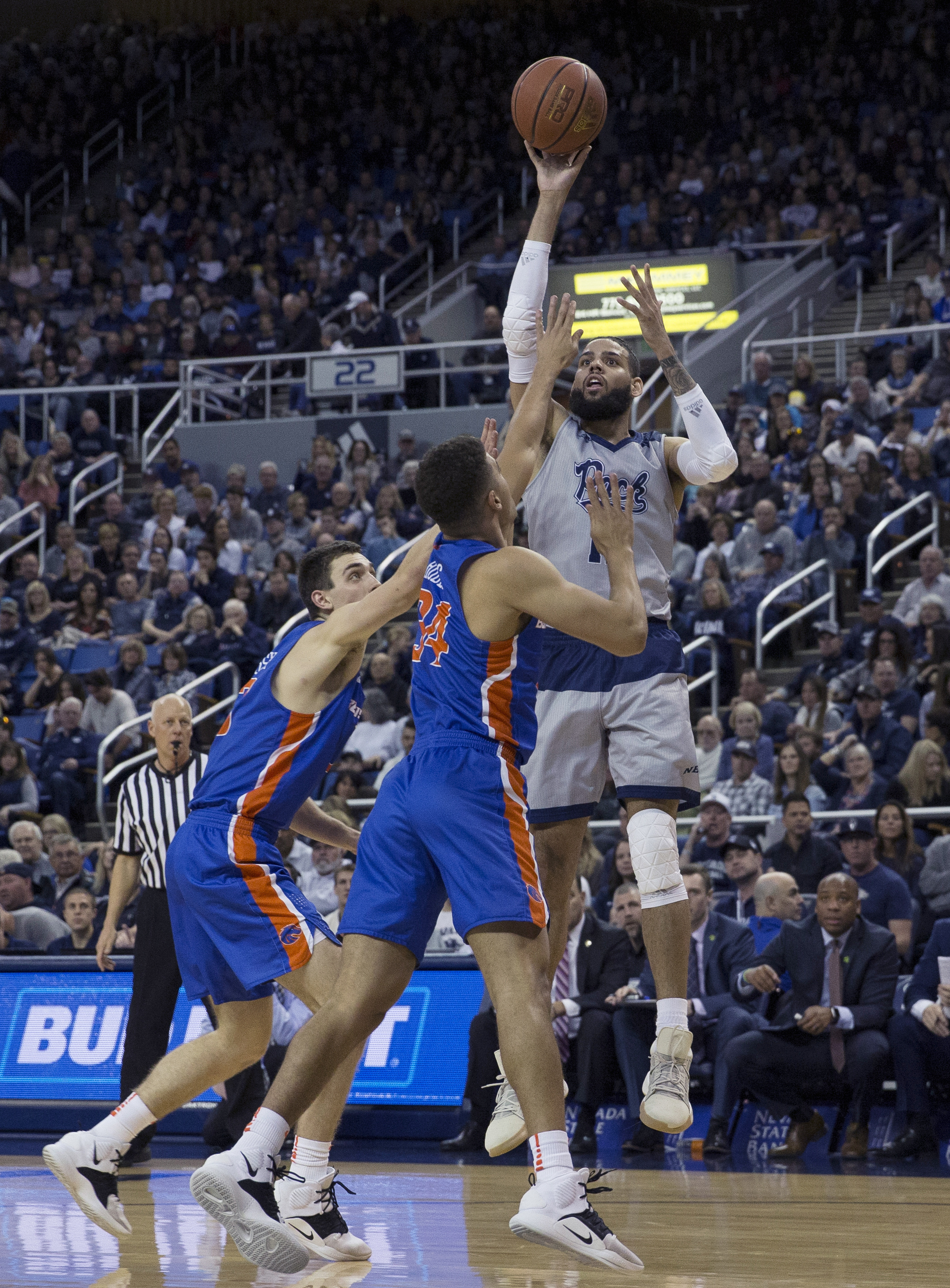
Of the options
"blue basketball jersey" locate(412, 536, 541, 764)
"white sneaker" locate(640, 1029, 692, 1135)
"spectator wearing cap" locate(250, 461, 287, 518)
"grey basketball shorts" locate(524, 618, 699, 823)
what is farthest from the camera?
"spectator wearing cap" locate(250, 461, 287, 518)

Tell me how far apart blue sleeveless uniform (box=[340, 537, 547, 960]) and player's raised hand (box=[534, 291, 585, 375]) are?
75 centimetres

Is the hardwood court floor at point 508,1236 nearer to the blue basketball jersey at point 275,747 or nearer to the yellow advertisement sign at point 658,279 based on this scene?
the blue basketball jersey at point 275,747

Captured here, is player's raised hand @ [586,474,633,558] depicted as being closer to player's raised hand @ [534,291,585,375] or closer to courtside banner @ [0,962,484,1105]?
player's raised hand @ [534,291,585,375]

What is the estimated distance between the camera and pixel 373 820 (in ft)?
15.2

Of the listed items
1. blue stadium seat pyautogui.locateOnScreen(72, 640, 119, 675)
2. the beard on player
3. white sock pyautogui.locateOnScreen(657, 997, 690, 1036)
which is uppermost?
the beard on player

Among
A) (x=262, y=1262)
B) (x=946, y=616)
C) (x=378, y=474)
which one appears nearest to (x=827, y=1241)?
(x=262, y=1262)

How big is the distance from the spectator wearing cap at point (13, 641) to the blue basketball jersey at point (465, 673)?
38.4ft

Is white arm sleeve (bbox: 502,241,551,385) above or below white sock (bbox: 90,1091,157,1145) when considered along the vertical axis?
above

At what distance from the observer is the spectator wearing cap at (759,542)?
13.9 meters

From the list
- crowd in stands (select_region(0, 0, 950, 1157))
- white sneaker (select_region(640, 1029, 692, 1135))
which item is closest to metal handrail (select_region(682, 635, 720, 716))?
crowd in stands (select_region(0, 0, 950, 1157))

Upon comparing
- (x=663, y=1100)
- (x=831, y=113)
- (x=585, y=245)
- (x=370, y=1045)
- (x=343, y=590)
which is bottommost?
(x=370, y=1045)

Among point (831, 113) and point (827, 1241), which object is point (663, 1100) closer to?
point (827, 1241)

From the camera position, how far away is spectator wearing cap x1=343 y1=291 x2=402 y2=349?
62.4 feet

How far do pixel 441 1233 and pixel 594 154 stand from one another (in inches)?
789
